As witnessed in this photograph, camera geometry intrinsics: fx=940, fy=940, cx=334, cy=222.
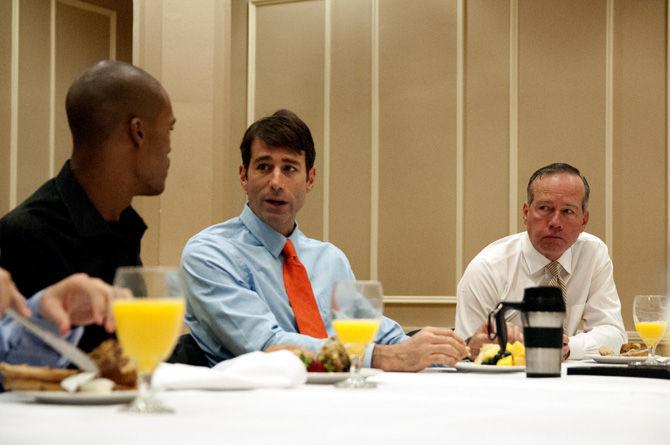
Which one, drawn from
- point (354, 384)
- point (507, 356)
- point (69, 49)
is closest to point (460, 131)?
point (69, 49)

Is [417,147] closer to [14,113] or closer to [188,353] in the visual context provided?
[14,113]

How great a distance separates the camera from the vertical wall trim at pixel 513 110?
5.72 meters

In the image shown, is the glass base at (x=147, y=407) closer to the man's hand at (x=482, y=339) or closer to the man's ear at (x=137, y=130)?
the man's ear at (x=137, y=130)

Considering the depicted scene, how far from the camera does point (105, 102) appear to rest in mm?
2166

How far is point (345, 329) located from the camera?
1.71 m

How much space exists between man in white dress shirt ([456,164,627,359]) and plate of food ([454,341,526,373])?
124 centimetres

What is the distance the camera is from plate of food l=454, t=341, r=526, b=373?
2.22m

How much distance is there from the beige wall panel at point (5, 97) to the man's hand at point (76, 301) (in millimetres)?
5281

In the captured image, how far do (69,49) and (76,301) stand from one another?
5.74m

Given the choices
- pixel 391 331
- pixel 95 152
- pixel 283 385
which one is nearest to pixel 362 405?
pixel 283 385

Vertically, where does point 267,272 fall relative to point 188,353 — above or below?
above

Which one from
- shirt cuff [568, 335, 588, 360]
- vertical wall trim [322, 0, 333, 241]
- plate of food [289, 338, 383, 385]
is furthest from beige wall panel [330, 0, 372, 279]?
plate of food [289, 338, 383, 385]

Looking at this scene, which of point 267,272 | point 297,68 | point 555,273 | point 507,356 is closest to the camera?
point 507,356

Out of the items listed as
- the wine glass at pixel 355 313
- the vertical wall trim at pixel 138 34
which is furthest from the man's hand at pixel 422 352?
the vertical wall trim at pixel 138 34
